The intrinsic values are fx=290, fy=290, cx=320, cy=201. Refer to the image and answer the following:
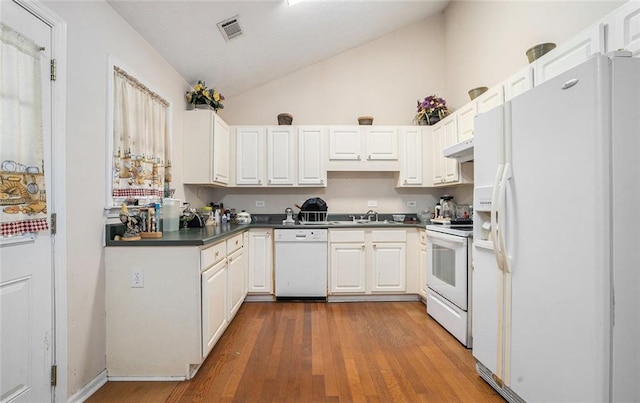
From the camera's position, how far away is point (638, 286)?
45.3 inches

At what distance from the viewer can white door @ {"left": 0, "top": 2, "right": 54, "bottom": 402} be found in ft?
4.33

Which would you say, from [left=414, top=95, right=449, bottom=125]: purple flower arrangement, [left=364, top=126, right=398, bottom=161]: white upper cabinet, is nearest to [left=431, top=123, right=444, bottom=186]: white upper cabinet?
[left=414, top=95, right=449, bottom=125]: purple flower arrangement

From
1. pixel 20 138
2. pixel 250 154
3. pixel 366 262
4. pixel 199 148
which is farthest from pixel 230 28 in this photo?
pixel 366 262

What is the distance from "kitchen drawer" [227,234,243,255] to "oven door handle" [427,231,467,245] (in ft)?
6.51

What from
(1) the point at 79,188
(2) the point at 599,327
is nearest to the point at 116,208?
(1) the point at 79,188

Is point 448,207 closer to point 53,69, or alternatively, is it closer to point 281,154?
point 281,154

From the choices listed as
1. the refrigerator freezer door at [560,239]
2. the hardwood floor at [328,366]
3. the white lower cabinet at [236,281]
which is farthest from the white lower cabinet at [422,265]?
the white lower cabinet at [236,281]

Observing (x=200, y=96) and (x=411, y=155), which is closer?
(x=200, y=96)

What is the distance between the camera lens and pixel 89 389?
1746 mm

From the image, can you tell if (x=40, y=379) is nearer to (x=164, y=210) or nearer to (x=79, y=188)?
(x=79, y=188)

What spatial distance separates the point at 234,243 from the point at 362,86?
9.27 ft

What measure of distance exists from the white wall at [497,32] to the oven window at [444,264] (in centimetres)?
186

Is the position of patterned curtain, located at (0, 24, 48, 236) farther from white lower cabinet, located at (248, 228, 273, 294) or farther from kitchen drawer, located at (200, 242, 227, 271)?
white lower cabinet, located at (248, 228, 273, 294)

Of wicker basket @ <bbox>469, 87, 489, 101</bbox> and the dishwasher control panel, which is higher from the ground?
wicker basket @ <bbox>469, 87, 489, 101</bbox>
